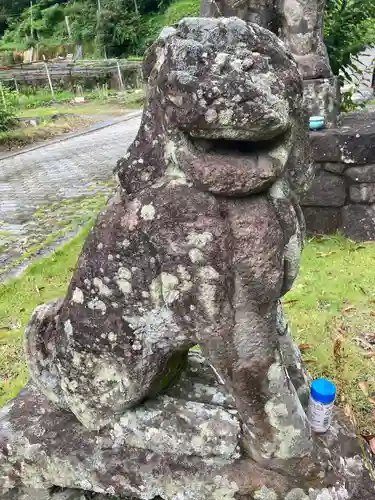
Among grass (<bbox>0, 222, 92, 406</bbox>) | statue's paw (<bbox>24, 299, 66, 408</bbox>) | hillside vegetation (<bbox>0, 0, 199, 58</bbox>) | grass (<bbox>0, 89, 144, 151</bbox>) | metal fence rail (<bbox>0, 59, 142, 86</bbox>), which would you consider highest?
hillside vegetation (<bbox>0, 0, 199, 58</bbox>)

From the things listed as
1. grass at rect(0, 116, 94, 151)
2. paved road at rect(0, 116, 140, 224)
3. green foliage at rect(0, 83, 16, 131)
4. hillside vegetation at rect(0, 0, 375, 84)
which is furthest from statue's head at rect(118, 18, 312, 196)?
hillside vegetation at rect(0, 0, 375, 84)

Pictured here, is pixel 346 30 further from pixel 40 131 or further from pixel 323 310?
pixel 40 131

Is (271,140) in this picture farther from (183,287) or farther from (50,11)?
(50,11)

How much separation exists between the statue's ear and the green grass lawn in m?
1.41

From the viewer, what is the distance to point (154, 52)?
4.59 feet

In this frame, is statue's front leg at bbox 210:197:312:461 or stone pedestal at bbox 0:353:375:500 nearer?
statue's front leg at bbox 210:197:312:461

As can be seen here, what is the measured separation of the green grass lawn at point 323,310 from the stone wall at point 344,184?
15 centimetres

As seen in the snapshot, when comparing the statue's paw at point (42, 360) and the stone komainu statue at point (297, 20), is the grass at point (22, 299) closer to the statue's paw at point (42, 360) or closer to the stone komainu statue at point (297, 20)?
the statue's paw at point (42, 360)

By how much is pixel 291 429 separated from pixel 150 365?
1.37 ft

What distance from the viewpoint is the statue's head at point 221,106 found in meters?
1.24

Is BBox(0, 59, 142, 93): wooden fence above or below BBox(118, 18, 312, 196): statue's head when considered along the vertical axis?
below

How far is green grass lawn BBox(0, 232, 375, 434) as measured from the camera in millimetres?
2664

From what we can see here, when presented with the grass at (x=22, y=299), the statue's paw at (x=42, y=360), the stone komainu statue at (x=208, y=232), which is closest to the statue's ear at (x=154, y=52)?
the stone komainu statue at (x=208, y=232)

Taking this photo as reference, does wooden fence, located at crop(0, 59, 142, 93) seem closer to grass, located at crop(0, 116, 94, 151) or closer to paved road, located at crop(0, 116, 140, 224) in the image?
grass, located at crop(0, 116, 94, 151)
